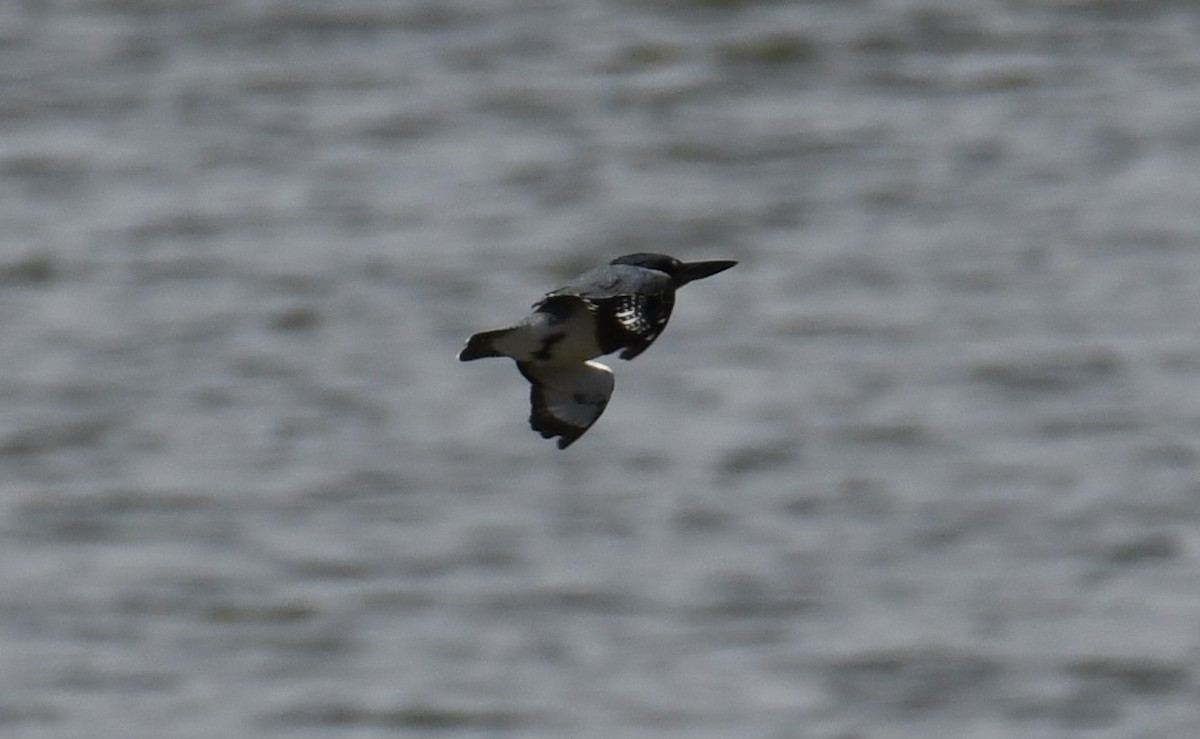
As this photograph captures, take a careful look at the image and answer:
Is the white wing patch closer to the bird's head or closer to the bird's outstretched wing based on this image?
the bird's head

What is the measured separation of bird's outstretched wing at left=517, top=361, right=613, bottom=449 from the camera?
10.1 feet

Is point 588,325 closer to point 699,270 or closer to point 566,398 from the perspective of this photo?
point 699,270

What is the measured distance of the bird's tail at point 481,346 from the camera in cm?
285

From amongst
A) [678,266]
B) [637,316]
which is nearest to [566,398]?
[678,266]

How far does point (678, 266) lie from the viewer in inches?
118

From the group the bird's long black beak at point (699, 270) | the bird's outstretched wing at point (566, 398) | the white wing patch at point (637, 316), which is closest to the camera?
the white wing patch at point (637, 316)

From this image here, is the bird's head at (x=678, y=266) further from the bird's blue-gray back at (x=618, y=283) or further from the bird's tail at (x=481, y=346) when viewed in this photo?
the bird's tail at (x=481, y=346)

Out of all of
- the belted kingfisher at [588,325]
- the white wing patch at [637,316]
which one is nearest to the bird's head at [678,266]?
the belted kingfisher at [588,325]

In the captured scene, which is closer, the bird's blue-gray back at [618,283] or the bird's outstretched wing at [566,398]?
the bird's blue-gray back at [618,283]

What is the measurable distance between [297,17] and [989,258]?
448 centimetres

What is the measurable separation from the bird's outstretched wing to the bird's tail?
155mm

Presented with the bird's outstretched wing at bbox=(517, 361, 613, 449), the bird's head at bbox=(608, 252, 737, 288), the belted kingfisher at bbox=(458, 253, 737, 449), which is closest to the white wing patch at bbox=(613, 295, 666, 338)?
the belted kingfisher at bbox=(458, 253, 737, 449)

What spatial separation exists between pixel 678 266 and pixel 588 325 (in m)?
0.18

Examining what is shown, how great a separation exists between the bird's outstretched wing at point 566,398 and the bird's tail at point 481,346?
16cm
